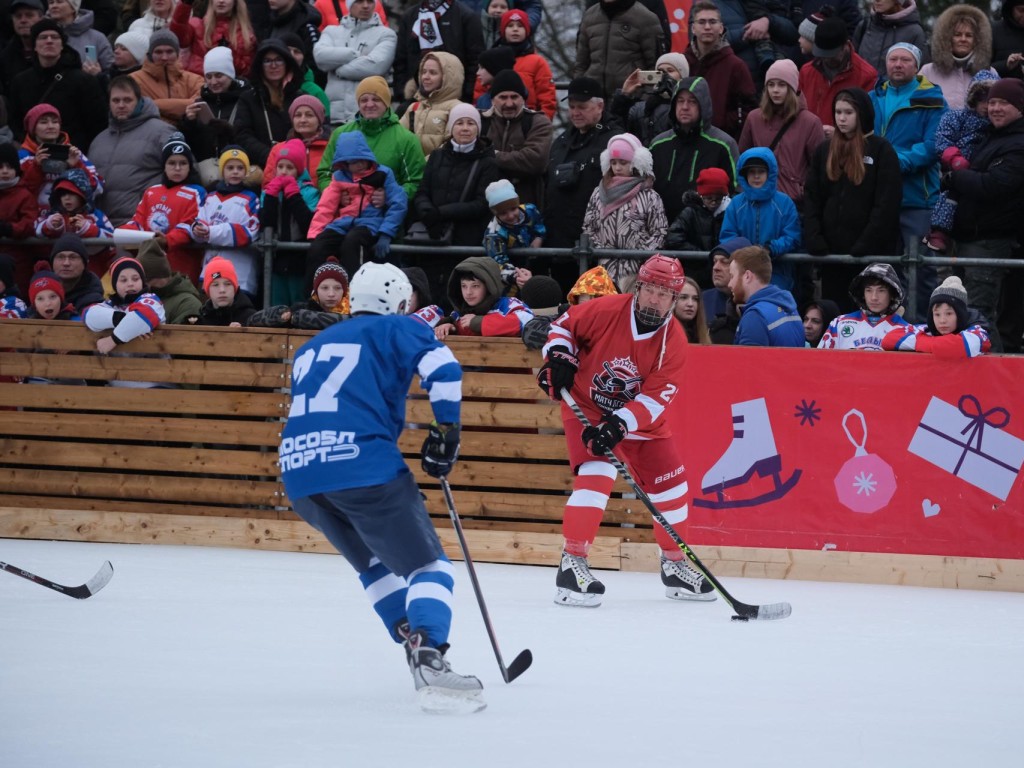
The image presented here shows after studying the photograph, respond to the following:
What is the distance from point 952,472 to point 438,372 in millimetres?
3857

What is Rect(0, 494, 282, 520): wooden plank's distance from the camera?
7.96 m

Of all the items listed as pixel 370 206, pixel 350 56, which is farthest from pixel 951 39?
pixel 350 56

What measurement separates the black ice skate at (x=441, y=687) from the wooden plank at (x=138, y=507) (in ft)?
13.1

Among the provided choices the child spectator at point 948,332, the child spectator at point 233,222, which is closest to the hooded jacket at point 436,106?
the child spectator at point 233,222

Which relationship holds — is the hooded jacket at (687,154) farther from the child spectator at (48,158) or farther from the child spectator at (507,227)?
the child spectator at (48,158)

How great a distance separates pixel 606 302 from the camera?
6.33 m

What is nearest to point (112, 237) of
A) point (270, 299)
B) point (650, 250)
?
point (270, 299)

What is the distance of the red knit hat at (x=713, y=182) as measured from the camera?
27.3ft

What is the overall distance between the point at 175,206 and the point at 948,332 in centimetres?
495

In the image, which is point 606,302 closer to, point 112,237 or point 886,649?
point 886,649

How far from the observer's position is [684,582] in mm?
6508

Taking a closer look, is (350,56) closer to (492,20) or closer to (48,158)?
(492,20)

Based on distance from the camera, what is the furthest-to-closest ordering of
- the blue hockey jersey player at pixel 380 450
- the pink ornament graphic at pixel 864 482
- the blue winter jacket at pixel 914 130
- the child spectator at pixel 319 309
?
the blue winter jacket at pixel 914 130 < the child spectator at pixel 319 309 < the pink ornament graphic at pixel 864 482 < the blue hockey jersey player at pixel 380 450

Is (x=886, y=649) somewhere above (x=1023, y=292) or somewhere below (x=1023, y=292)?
below
